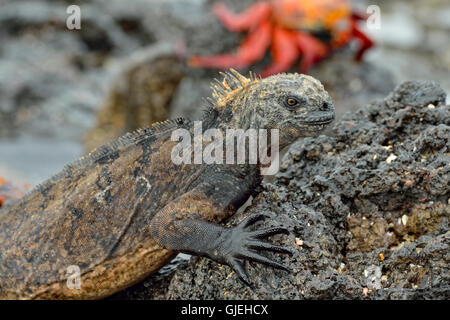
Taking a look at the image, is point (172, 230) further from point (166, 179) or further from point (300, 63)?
point (300, 63)

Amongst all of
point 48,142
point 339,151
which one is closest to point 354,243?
point 339,151

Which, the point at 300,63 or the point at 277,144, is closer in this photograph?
the point at 277,144

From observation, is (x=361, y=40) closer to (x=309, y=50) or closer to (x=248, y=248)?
(x=309, y=50)

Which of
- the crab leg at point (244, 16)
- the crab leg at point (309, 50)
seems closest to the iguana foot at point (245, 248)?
the crab leg at point (309, 50)

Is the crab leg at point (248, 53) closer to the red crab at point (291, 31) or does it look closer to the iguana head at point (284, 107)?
the red crab at point (291, 31)

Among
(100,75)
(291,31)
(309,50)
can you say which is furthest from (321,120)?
(100,75)
